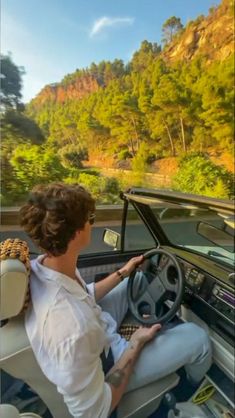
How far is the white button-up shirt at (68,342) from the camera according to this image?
793mm

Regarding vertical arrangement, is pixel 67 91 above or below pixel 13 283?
above

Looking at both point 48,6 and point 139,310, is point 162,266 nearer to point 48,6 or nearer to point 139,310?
point 139,310

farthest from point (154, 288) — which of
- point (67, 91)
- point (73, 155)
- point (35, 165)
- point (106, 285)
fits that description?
point (67, 91)

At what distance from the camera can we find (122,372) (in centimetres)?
99

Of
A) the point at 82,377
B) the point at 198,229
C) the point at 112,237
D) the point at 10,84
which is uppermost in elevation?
the point at 10,84

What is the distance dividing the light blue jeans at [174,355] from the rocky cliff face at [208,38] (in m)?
6.83

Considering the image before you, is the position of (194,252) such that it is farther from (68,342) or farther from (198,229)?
(68,342)

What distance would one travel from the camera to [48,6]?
4102 millimetres

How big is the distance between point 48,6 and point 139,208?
373 centimetres

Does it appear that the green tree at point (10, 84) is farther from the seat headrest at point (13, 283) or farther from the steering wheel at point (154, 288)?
the seat headrest at point (13, 283)

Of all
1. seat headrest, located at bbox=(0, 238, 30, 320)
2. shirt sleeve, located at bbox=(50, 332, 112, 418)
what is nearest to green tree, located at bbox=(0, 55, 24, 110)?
seat headrest, located at bbox=(0, 238, 30, 320)

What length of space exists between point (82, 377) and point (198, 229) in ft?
2.61

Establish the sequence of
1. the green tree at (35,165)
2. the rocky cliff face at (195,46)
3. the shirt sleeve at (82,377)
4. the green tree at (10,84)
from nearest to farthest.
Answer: the shirt sleeve at (82,377) < the green tree at (10,84) < the green tree at (35,165) < the rocky cliff face at (195,46)

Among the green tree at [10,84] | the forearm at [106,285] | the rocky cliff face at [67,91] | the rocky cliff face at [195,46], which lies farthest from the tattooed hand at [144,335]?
the rocky cliff face at [195,46]
